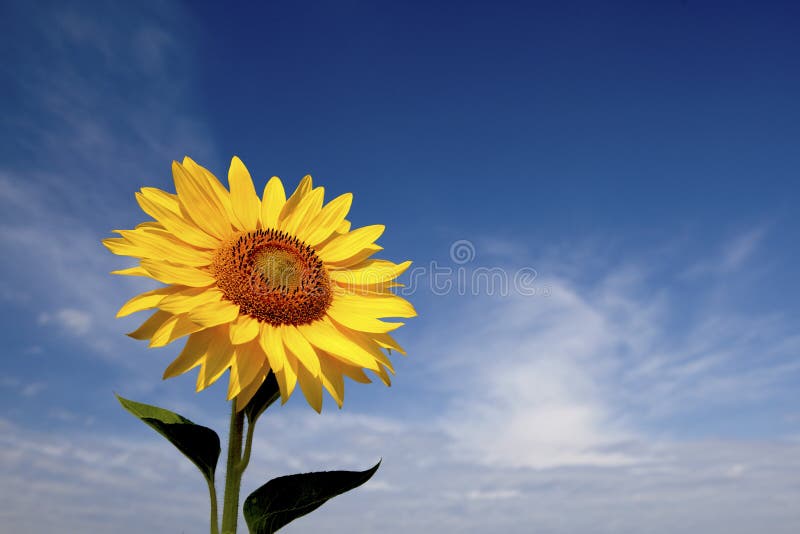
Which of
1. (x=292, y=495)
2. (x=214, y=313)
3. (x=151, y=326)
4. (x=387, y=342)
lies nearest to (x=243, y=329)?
(x=214, y=313)

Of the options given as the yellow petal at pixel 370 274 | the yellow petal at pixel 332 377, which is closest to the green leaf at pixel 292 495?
the yellow petal at pixel 332 377

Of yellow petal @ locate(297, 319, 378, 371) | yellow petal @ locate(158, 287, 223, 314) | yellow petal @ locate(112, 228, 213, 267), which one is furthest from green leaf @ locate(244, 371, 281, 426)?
yellow petal @ locate(112, 228, 213, 267)

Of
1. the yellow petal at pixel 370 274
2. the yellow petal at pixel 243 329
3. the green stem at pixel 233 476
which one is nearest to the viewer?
the green stem at pixel 233 476

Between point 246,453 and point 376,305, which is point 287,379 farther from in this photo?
point 376,305

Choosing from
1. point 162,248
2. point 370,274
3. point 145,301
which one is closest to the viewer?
point 145,301

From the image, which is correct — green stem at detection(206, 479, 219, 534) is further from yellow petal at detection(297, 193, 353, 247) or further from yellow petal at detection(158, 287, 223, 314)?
yellow petal at detection(297, 193, 353, 247)

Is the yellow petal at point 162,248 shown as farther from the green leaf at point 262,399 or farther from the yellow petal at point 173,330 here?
the green leaf at point 262,399
